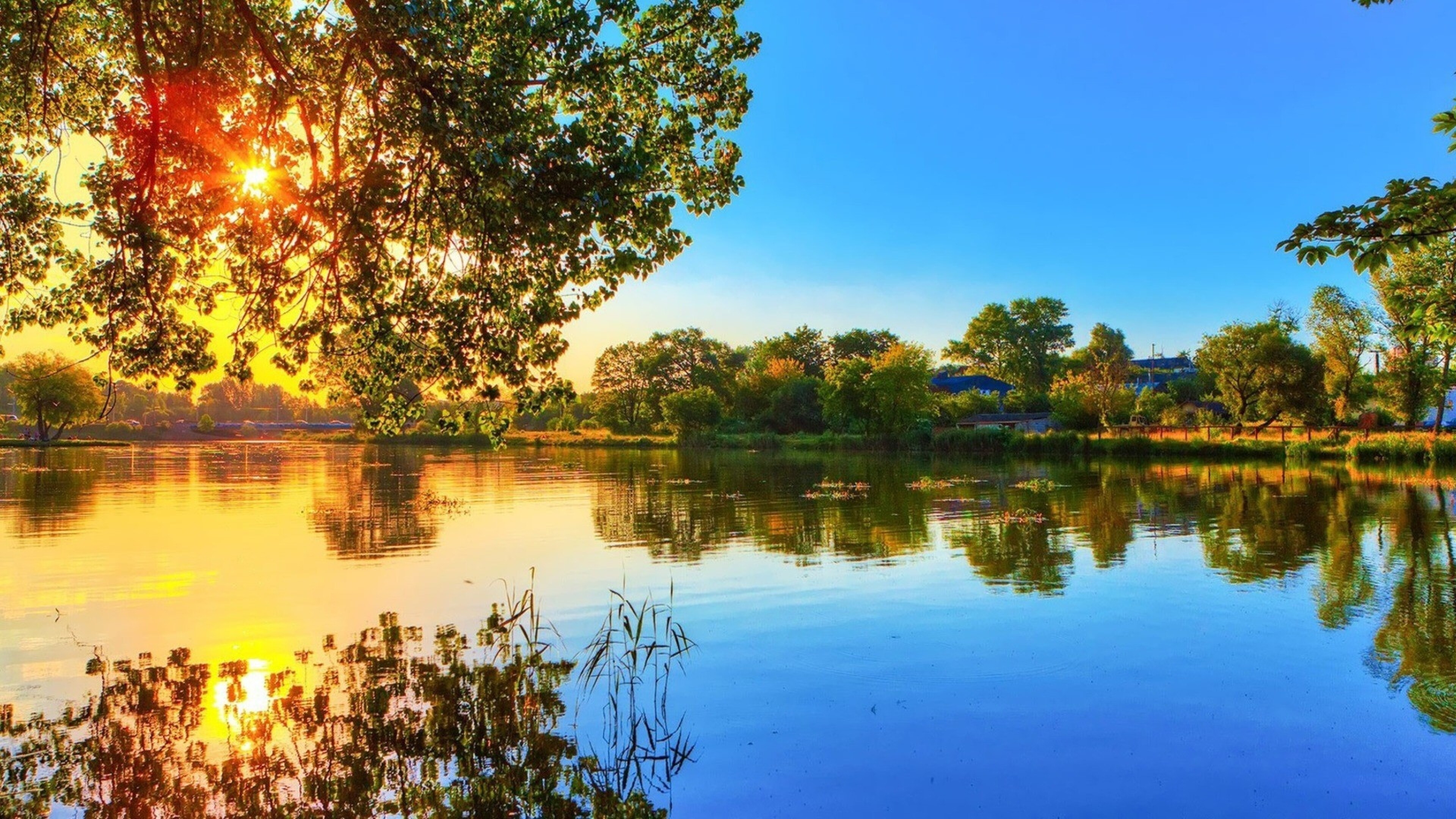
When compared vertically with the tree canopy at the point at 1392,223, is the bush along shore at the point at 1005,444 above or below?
below

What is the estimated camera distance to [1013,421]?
303 ft

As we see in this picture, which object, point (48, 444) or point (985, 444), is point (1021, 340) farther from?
point (48, 444)

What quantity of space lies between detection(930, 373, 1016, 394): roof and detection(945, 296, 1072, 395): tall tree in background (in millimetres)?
17937

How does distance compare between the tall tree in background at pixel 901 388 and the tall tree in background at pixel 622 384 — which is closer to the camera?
the tall tree in background at pixel 901 388

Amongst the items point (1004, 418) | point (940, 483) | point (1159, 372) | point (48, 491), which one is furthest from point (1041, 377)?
point (48, 491)

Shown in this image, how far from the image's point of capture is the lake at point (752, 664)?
7.66 meters

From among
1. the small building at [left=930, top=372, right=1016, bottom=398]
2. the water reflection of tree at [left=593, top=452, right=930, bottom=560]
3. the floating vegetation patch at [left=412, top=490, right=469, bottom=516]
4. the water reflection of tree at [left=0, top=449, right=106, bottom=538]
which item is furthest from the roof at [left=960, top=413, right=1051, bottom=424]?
the water reflection of tree at [left=0, top=449, right=106, bottom=538]

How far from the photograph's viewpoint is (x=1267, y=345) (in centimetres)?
6725

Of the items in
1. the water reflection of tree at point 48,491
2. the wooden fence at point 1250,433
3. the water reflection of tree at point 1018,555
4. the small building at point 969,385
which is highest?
the small building at point 969,385

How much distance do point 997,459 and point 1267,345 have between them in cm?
2605

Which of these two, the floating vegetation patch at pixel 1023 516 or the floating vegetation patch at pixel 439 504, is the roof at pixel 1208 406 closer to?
the floating vegetation patch at pixel 1023 516

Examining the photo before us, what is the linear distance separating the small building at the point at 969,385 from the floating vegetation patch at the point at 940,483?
6565 centimetres

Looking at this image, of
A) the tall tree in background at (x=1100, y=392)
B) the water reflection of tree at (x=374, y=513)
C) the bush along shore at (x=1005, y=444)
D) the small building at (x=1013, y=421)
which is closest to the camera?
the water reflection of tree at (x=374, y=513)

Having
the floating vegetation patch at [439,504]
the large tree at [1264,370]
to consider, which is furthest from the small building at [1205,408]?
the floating vegetation patch at [439,504]
